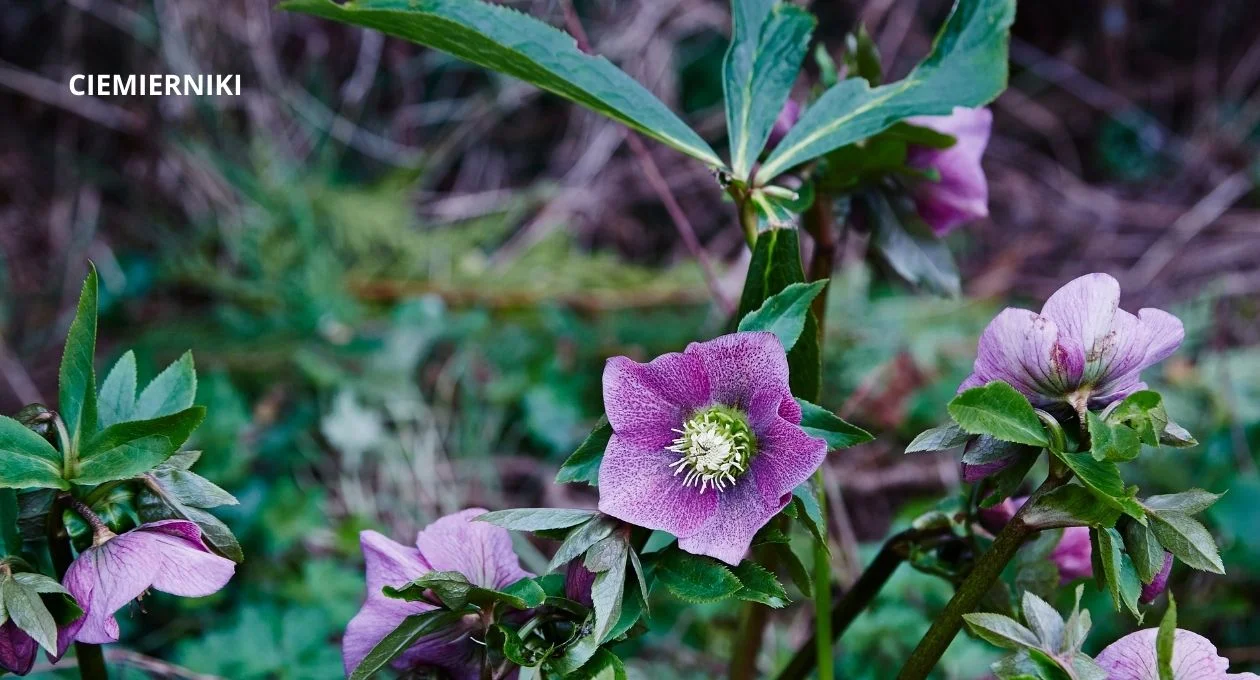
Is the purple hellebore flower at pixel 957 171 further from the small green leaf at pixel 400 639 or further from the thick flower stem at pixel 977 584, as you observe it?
the small green leaf at pixel 400 639

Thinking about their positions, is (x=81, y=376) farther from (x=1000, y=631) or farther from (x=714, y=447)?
(x=1000, y=631)

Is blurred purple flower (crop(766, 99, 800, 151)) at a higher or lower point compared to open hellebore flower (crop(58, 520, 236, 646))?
higher

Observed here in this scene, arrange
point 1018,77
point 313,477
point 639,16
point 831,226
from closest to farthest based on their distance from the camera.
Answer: point 831,226
point 313,477
point 639,16
point 1018,77

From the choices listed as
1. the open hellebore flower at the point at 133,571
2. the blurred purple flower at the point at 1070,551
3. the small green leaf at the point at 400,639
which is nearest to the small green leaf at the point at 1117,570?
the blurred purple flower at the point at 1070,551

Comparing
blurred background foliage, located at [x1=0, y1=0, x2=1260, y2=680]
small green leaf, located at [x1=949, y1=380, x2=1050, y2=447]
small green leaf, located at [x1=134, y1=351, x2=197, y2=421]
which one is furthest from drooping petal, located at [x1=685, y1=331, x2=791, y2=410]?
blurred background foliage, located at [x1=0, y1=0, x2=1260, y2=680]

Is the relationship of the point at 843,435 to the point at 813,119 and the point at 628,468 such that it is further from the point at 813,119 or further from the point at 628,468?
the point at 813,119

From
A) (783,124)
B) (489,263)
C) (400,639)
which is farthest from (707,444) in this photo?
(489,263)

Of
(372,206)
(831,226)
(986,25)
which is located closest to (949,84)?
(986,25)

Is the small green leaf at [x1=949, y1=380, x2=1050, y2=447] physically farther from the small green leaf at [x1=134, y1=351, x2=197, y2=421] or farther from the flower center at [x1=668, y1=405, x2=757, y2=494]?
the small green leaf at [x1=134, y1=351, x2=197, y2=421]
